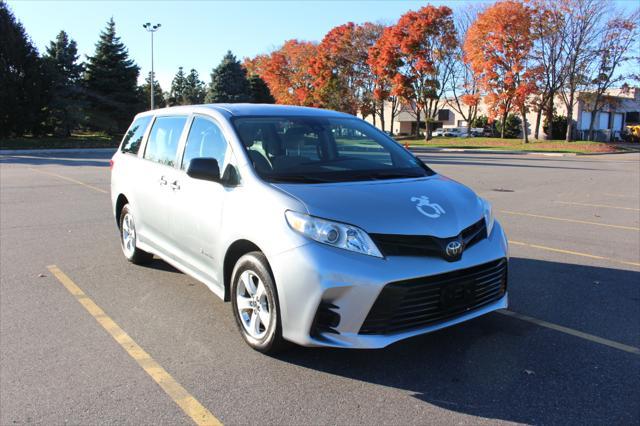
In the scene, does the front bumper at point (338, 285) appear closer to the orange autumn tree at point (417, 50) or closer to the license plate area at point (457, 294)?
the license plate area at point (457, 294)

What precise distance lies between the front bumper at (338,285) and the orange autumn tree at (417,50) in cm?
4334

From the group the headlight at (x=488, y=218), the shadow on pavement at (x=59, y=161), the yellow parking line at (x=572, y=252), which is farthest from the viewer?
the shadow on pavement at (x=59, y=161)

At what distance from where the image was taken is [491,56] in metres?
40.4

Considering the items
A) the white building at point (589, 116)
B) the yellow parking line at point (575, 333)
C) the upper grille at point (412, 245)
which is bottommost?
the yellow parking line at point (575, 333)

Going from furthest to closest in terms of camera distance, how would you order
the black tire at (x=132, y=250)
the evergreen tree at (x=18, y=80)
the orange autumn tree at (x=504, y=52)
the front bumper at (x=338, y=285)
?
the orange autumn tree at (x=504, y=52)
the evergreen tree at (x=18, y=80)
the black tire at (x=132, y=250)
the front bumper at (x=338, y=285)

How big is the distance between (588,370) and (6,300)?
16.2ft

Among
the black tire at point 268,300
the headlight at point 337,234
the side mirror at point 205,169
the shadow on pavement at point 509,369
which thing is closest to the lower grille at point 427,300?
the headlight at point 337,234

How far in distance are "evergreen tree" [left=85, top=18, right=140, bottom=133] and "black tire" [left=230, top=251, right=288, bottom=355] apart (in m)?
45.2

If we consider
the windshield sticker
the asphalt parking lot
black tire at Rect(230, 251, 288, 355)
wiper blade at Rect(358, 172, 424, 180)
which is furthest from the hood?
the asphalt parking lot

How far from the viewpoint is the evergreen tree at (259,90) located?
6428 centimetres

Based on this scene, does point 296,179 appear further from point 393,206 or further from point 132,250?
point 132,250

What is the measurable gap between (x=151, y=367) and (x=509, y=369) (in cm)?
245

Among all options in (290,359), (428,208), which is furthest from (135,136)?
(428,208)

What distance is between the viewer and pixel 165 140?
17.4 ft
